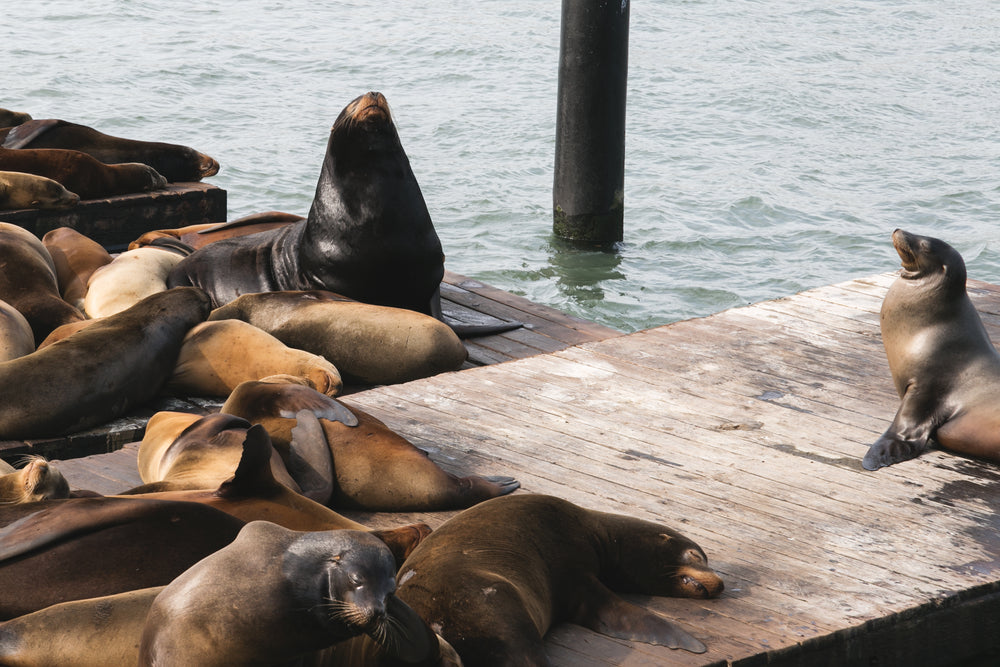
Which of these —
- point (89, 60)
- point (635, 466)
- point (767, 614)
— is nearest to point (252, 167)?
point (89, 60)

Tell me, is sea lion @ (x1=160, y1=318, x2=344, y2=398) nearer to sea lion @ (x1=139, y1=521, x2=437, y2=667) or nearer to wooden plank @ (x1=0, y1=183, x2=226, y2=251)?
wooden plank @ (x1=0, y1=183, x2=226, y2=251)

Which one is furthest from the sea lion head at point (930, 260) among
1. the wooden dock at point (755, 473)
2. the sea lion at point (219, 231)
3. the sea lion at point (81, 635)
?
the sea lion at point (219, 231)

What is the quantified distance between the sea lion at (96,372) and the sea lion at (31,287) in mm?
607

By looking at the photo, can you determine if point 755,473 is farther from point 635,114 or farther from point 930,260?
point 635,114

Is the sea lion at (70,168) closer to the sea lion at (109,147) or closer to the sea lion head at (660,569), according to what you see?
the sea lion at (109,147)

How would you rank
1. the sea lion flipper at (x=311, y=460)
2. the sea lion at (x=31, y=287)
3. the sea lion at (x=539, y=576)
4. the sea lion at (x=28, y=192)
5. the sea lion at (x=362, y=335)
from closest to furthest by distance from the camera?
the sea lion at (x=539, y=576) → the sea lion flipper at (x=311, y=460) → the sea lion at (x=362, y=335) → the sea lion at (x=31, y=287) → the sea lion at (x=28, y=192)

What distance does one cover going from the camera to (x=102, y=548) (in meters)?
2.56

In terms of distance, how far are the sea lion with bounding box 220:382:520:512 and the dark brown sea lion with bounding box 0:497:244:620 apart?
0.82 meters

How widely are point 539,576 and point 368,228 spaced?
3260mm

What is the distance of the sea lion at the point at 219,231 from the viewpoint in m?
6.59

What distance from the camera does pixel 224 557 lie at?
203cm

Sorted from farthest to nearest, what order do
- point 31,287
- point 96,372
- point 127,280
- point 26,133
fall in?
point 26,133
point 127,280
point 31,287
point 96,372

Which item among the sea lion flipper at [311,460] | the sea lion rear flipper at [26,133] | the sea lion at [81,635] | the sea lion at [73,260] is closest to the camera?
the sea lion at [81,635]

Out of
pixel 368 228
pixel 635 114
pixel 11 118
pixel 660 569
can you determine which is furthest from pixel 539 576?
pixel 635 114
